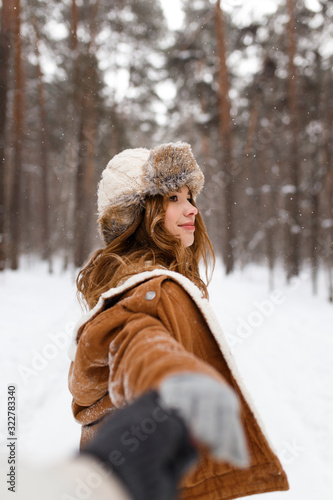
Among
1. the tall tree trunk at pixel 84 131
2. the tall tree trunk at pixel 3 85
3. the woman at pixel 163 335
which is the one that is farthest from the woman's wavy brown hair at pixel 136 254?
the tall tree trunk at pixel 84 131

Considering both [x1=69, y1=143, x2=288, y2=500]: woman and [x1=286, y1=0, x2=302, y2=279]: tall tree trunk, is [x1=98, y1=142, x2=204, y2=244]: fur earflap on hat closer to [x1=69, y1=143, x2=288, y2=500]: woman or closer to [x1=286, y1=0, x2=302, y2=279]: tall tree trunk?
[x1=69, y1=143, x2=288, y2=500]: woman

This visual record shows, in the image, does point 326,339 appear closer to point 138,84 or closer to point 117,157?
point 117,157

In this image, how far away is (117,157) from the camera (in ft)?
5.53

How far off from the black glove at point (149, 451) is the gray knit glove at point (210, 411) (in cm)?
3

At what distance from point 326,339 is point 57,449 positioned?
528 centimetres

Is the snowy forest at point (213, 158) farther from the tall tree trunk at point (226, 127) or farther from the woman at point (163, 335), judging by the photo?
the woman at point (163, 335)

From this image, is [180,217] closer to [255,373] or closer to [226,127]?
[255,373]

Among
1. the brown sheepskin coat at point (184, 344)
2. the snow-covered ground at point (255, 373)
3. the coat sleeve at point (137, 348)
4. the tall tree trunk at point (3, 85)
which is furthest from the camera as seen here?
the tall tree trunk at point (3, 85)

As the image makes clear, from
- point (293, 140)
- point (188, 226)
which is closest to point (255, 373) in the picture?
point (188, 226)

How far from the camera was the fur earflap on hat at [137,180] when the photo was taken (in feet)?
5.08

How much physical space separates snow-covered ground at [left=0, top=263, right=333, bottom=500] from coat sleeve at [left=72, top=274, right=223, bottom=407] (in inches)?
8.0

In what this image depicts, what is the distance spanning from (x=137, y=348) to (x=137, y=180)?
3.16 feet

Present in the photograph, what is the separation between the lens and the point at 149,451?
0.61 m

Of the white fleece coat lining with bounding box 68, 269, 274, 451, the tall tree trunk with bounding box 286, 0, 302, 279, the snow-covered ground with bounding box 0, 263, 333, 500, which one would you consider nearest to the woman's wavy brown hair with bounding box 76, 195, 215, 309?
the white fleece coat lining with bounding box 68, 269, 274, 451
